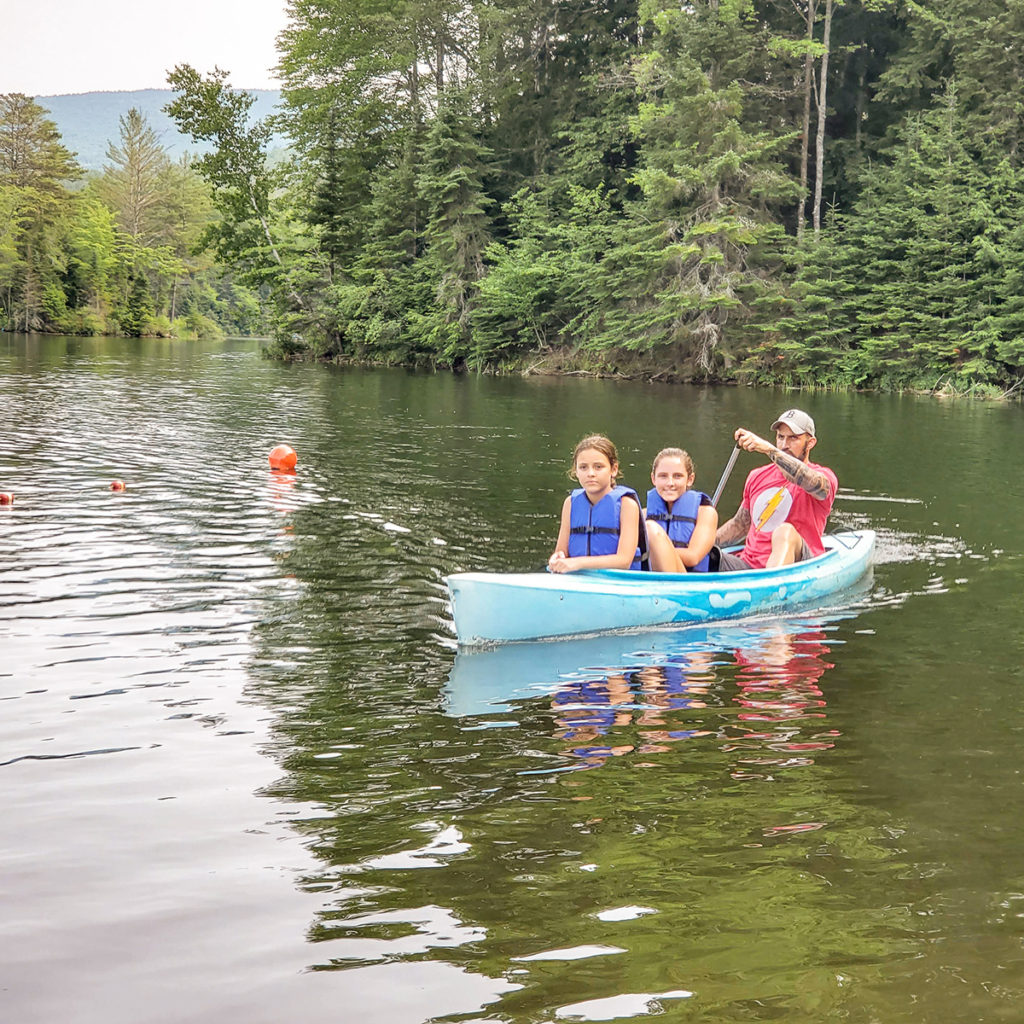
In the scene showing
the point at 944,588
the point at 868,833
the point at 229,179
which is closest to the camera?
the point at 868,833

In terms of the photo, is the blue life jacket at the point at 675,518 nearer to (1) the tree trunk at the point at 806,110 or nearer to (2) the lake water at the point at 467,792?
(2) the lake water at the point at 467,792

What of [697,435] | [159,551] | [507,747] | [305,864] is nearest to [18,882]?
[305,864]

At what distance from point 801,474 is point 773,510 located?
2.58 feet

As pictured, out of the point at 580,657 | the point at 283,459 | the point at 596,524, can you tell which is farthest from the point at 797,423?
the point at 283,459

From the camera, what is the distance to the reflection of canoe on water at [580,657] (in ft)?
19.2

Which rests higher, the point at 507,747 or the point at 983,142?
the point at 983,142

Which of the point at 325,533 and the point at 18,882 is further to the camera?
the point at 325,533

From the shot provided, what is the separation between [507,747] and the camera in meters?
4.95

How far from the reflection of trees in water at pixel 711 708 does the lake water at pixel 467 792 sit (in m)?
0.03

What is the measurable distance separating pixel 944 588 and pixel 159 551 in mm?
6068

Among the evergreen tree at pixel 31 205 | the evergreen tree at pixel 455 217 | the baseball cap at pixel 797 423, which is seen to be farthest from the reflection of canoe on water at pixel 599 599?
the evergreen tree at pixel 31 205

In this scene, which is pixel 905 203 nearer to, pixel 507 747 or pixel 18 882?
pixel 507 747

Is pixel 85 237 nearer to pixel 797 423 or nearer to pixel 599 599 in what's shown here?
pixel 797 423

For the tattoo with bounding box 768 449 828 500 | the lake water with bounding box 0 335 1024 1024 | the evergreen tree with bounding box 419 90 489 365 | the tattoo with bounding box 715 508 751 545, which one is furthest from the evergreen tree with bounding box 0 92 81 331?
the tattoo with bounding box 768 449 828 500
